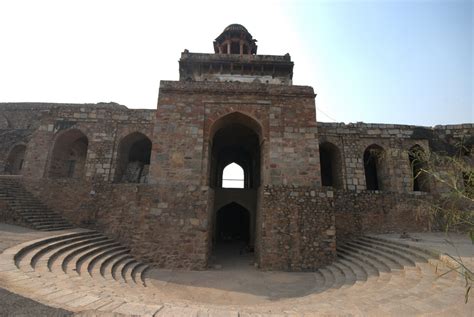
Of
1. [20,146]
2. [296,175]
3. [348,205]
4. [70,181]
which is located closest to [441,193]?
[348,205]

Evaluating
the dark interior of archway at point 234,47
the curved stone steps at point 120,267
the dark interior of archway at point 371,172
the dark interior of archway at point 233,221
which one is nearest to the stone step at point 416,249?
the dark interior of archway at point 371,172

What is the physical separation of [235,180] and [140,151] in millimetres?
6898

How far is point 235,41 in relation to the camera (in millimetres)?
18953

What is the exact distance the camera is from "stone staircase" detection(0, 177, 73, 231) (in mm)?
9055

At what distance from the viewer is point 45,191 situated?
11070 mm

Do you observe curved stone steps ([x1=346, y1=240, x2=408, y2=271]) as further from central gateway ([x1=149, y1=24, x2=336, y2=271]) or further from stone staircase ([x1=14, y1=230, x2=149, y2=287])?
stone staircase ([x1=14, y1=230, x2=149, y2=287])

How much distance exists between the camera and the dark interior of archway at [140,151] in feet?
47.9

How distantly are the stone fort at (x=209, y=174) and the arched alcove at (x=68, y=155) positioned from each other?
0.23 ft

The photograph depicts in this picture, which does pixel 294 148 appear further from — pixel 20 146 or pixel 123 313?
pixel 20 146

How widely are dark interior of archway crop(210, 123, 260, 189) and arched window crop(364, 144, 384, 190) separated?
6555 millimetres

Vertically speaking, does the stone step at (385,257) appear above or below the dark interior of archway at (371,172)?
below

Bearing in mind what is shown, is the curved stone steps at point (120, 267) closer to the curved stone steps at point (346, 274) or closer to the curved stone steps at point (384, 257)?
the curved stone steps at point (346, 274)

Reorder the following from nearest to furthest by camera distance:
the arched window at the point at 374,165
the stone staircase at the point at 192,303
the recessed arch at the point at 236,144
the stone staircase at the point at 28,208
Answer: the stone staircase at the point at 192,303, the stone staircase at the point at 28,208, the recessed arch at the point at 236,144, the arched window at the point at 374,165

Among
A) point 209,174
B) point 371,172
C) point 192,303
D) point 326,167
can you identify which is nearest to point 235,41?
point 326,167
